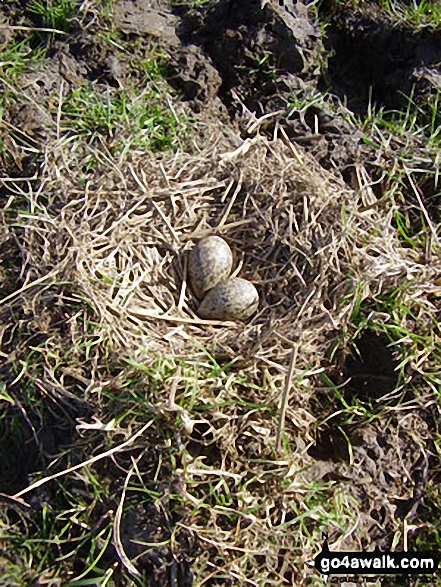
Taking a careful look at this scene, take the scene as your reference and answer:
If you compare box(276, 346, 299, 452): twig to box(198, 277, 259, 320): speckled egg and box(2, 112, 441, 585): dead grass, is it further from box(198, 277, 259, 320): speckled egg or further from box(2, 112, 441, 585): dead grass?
box(198, 277, 259, 320): speckled egg

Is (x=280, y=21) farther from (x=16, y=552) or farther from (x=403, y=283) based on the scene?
(x=16, y=552)

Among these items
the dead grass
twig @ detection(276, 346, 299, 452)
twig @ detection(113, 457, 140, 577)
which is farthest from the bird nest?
twig @ detection(113, 457, 140, 577)

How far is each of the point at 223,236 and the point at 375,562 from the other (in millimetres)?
1439

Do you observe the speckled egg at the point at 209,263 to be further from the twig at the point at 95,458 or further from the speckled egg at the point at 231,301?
the twig at the point at 95,458

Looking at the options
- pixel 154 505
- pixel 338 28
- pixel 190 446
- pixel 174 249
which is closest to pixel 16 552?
pixel 154 505

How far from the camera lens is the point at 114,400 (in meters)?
2.44

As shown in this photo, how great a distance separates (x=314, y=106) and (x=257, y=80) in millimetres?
345

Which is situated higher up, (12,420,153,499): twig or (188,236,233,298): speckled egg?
(188,236,233,298): speckled egg

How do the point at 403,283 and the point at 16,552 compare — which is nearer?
the point at 16,552

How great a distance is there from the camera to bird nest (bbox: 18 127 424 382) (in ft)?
8.63

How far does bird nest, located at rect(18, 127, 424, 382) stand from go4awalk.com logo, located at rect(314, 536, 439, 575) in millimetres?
690

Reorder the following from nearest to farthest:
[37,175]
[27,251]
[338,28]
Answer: [27,251] → [37,175] → [338,28]

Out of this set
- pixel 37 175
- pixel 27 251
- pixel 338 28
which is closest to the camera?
pixel 27 251

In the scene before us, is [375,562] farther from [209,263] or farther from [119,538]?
[209,263]
